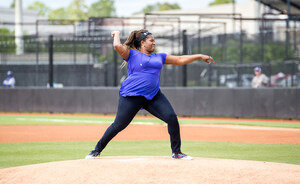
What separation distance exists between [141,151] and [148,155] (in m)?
Answer: 0.72

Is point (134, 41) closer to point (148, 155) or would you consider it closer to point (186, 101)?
point (148, 155)

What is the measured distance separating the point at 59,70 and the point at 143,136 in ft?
36.5

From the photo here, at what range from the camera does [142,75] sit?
20.9ft

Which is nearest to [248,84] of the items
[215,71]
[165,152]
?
[215,71]

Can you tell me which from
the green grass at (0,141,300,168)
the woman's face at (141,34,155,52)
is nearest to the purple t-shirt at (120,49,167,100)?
the woman's face at (141,34,155,52)

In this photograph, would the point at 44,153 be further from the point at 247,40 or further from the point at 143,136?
the point at 247,40

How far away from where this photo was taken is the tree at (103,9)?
14950cm

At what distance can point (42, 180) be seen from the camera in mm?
5684

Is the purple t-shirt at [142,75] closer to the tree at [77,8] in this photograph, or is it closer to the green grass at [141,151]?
the green grass at [141,151]

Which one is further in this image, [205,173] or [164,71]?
[164,71]

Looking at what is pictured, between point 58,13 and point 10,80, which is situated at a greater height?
point 58,13

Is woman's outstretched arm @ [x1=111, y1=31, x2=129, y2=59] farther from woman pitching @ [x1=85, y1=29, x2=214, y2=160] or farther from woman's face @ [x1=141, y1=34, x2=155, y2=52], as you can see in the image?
woman's face @ [x1=141, y1=34, x2=155, y2=52]

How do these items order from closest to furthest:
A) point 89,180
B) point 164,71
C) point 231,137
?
point 89,180
point 231,137
point 164,71

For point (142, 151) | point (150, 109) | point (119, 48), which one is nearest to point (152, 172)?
point (150, 109)
